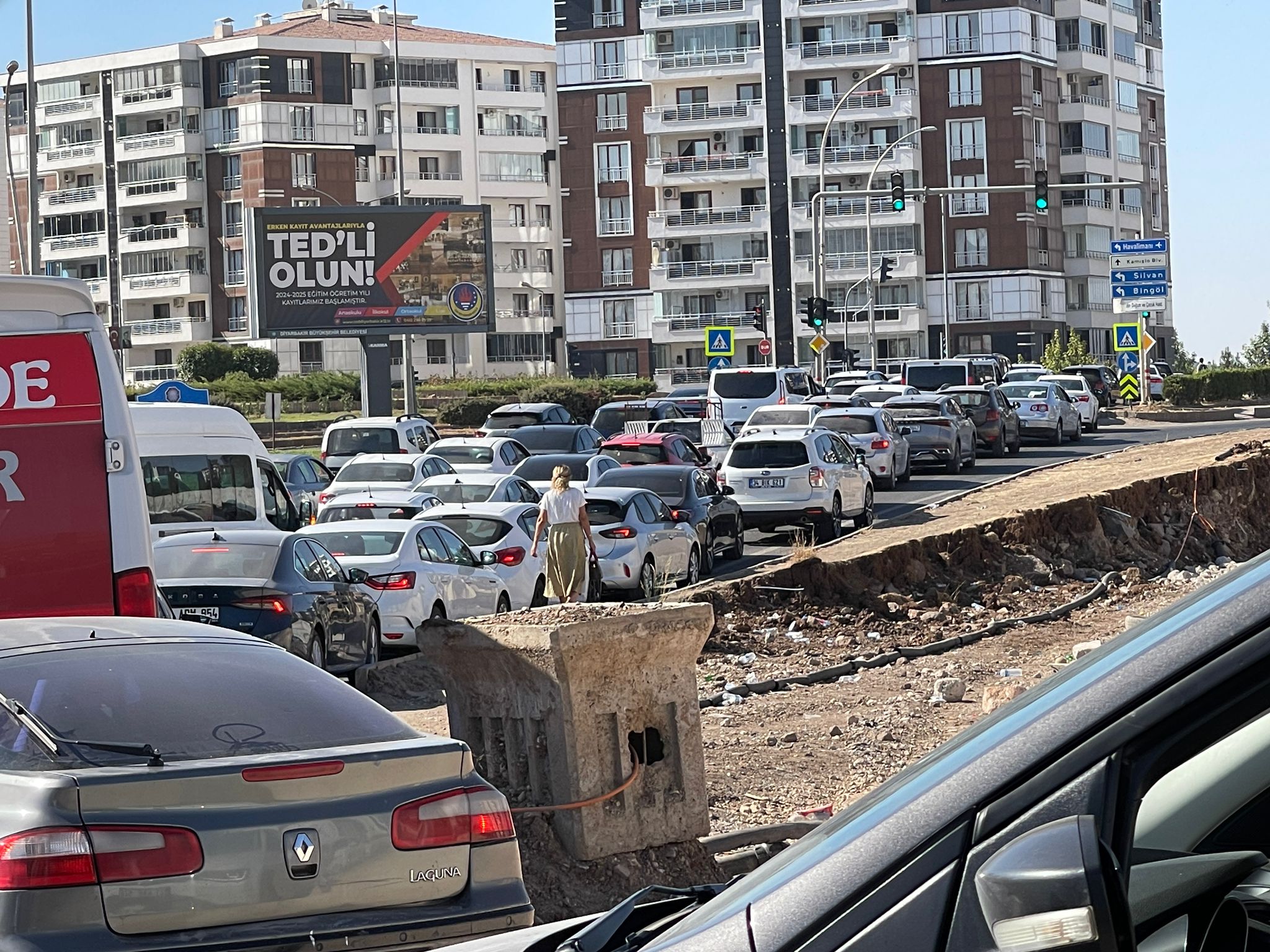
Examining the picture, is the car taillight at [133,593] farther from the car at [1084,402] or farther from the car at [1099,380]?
the car at [1099,380]

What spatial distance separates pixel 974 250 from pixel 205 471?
82.0 metres

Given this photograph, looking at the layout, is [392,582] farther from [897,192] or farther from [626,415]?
[897,192]

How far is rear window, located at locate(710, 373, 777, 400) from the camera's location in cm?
4375

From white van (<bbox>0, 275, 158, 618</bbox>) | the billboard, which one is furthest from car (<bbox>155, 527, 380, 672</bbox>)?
the billboard

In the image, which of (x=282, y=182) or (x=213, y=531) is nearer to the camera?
(x=213, y=531)

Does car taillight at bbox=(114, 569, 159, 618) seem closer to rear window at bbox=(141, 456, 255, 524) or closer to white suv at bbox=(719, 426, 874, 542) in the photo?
rear window at bbox=(141, 456, 255, 524)

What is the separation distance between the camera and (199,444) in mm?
20328

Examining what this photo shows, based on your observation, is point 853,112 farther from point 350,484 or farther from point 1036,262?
point 350,484

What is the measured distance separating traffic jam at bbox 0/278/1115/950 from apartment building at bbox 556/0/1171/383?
7580 centimetres

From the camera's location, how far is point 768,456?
28594 millimetres

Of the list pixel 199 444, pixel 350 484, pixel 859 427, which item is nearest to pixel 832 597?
pixel 199 444

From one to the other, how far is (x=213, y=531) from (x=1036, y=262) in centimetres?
8743

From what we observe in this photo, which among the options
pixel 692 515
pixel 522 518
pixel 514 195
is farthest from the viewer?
pixel 514 195

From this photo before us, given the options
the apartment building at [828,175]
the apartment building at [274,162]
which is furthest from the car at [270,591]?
the apartment building at [274,162]
